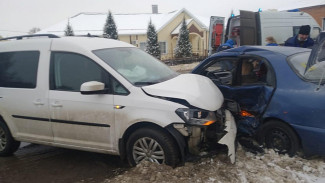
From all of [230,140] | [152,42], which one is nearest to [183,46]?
[152,42]

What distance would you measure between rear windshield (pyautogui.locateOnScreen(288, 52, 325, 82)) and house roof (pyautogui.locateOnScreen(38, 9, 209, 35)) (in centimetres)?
2375

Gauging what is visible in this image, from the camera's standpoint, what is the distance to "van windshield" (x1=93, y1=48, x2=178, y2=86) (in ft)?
13.0

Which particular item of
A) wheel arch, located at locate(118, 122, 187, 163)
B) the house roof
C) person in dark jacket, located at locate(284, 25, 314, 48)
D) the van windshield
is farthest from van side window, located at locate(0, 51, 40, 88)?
the house roof

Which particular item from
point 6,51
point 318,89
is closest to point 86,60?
point 6,51

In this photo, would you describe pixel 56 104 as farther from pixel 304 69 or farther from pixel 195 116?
pixel 304 69

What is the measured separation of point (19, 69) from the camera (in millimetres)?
4570

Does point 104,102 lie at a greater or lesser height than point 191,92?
lesser

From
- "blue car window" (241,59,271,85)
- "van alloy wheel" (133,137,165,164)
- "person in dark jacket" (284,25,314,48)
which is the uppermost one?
"person in dark jacket" (284,25,314,48)

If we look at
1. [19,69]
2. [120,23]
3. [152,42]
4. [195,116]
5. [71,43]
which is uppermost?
[120,23]

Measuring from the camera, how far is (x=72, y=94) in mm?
4039

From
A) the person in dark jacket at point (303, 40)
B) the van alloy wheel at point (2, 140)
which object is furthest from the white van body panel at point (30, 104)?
the person in dark jacket at point (303, 40)

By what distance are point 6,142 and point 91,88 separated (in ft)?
7.32

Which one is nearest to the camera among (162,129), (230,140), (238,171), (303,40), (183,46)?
(238,171)

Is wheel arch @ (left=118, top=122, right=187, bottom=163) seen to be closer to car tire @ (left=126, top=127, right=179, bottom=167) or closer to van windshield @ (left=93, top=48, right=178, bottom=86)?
car tire @ (left=126, top=127, right=179, bottom=167)
